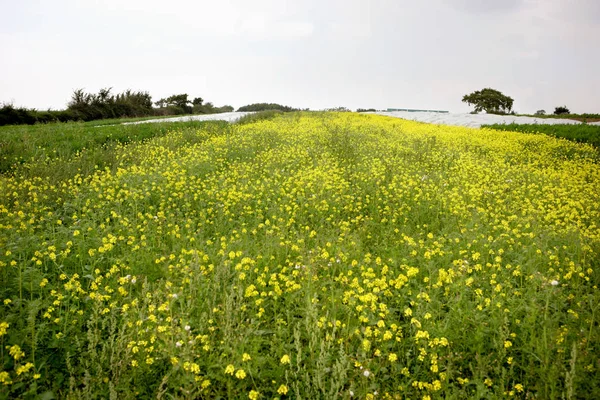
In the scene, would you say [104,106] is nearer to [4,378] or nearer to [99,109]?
[99,109]

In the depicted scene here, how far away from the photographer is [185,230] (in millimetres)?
6277

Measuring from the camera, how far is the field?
10.2ft

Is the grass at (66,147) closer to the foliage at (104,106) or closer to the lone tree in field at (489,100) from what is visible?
the foliage at (104,106)

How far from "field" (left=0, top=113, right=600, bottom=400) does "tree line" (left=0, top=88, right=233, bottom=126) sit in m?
22.5

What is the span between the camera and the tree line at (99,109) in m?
26.8

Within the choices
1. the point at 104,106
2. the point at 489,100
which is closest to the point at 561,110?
the point at 489,100

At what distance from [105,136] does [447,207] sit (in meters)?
13.6

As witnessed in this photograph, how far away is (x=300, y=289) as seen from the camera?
4.25m

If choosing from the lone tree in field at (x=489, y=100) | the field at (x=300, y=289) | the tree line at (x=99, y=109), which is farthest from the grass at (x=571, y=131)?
the lone tree in field at (x=489, y=100)

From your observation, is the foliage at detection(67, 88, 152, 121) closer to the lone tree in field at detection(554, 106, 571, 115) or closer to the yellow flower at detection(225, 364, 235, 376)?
the yellow flower at detection(225, 364, 235, 376)

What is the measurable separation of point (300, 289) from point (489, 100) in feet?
240

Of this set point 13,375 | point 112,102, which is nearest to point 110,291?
point 13,375

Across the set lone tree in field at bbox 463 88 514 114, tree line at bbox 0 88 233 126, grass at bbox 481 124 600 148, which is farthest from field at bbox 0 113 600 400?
lone tree in field at bbox 463 88 514 114

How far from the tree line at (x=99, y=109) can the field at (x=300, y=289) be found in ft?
73.9
